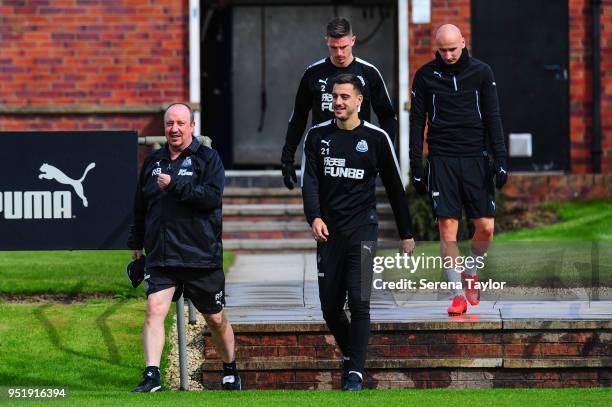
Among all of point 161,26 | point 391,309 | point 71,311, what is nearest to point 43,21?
point 161,26

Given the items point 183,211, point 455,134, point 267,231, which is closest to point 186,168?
point 183,211

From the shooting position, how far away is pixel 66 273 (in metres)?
12.1

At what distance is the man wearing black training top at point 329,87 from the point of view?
9.22m

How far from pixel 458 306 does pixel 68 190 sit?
9.37 feet

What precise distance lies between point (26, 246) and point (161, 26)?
708 centimetres

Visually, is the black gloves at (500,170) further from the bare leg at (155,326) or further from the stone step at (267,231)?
the stone step at (267,231)

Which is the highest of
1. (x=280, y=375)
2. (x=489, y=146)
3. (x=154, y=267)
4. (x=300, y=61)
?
(x=300, y=61)

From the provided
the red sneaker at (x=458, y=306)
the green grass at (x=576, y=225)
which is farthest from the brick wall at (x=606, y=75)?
the red sneaker at (x=458, y=306)

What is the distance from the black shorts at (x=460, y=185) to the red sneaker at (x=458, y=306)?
0.59 meters

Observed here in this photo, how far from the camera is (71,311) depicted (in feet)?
34.6

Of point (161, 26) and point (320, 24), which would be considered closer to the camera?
point (161, 26)

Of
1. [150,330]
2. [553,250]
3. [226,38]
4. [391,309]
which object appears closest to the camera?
[150,330]

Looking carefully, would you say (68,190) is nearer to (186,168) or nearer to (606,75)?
(186,168)

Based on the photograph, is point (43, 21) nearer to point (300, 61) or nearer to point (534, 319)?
point (300, 61)
